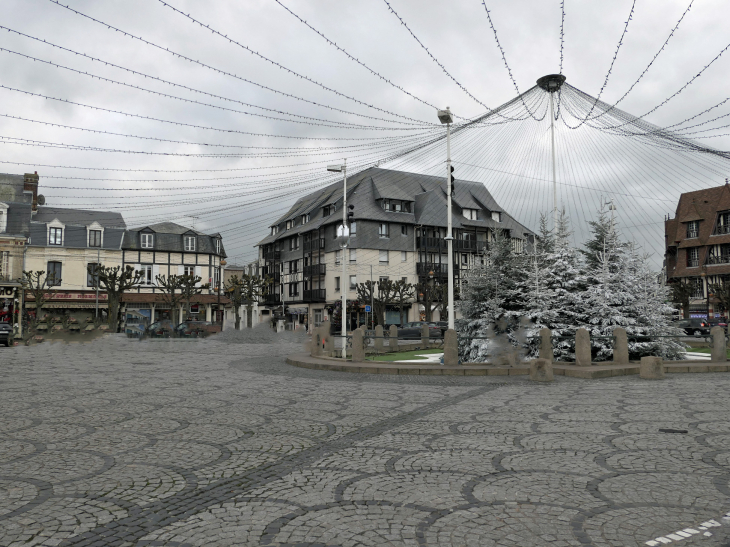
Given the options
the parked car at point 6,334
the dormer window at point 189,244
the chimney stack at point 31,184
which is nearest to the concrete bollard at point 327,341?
the parked car at point 6,334

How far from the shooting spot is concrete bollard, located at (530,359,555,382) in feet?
49.9

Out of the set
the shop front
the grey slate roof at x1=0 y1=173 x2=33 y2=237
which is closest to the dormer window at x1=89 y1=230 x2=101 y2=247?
the shop front

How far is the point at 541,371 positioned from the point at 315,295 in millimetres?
47283

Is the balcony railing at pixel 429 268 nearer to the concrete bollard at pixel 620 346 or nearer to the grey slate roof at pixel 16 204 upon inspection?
the grey slate roof at pixel 16 204

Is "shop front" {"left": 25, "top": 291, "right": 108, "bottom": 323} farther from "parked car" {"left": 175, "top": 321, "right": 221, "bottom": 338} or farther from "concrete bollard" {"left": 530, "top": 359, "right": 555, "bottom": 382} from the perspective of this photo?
"concrete bollard" {"left": 530, "top": 359, "right": 555, "bottom": 382}

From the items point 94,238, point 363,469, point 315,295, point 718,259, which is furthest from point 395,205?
point 363,469

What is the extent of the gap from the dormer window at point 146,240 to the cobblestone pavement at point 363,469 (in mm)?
48481

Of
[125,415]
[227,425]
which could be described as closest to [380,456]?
[227,425]

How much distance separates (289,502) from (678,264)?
6063 cm

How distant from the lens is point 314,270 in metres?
62.1

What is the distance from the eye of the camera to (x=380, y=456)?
6.72 meters

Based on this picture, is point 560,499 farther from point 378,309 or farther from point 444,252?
point 444,252

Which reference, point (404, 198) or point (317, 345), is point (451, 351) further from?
point (404, 198)

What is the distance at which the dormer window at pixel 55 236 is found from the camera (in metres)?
52.6
